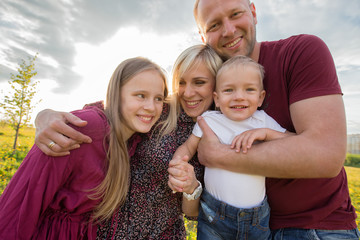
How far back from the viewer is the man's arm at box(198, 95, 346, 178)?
1592 mm

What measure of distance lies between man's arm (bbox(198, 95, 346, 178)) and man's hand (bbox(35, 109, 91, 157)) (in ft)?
4.64

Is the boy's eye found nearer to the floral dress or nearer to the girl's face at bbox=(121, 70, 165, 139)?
the girl's face at bbox=(121, 70, 165, 139)

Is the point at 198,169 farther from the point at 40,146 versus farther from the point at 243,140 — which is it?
the point at 40,146

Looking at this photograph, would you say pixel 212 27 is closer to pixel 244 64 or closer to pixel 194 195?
pixel 244 64

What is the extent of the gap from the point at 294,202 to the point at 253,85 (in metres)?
1.13

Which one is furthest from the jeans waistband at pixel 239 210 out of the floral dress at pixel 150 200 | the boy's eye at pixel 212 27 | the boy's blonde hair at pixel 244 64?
→ the boy's eye at pixel 212 27

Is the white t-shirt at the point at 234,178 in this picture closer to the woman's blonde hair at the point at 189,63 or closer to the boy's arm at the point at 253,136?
the boy's arm at the point at 253,136

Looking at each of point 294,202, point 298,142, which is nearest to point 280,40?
point 298,142

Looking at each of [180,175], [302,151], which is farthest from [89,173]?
[302,151]

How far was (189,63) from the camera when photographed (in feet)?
7.96

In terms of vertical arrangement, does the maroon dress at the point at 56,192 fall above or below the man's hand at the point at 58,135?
below

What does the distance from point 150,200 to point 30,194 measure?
1049mm

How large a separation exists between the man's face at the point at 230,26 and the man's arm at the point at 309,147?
107cm

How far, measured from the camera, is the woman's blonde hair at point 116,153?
2.02 m
